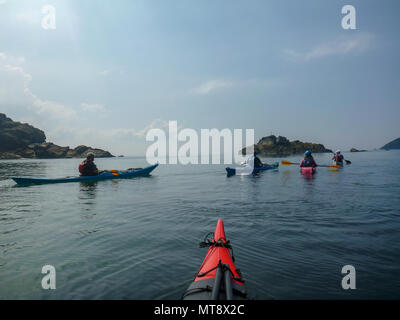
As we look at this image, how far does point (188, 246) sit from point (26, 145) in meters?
157

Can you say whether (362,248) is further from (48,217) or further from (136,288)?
(48,217)

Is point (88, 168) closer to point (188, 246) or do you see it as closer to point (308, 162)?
Answer: point (188, 246)

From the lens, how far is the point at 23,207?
41.0 feet

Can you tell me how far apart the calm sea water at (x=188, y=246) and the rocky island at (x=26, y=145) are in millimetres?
→ 136720

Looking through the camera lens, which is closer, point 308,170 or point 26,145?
point 308,170

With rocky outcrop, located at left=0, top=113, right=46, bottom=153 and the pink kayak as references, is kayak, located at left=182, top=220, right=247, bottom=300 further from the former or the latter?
rocky outcrop, located at left=0, top=113, right=46, bottom=153

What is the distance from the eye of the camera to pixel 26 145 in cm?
12950

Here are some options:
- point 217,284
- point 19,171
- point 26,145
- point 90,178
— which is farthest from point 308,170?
point 26,145

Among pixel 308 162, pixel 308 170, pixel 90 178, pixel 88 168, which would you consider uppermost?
pixel 308 162

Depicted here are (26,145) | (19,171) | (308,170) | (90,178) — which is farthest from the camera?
(26,145)

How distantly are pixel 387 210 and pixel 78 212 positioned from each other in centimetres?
1453

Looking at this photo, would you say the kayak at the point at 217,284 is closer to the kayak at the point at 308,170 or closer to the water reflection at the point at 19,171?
the kayak at the point at 308,170

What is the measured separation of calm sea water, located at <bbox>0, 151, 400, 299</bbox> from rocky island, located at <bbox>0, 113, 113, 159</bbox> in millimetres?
136720
